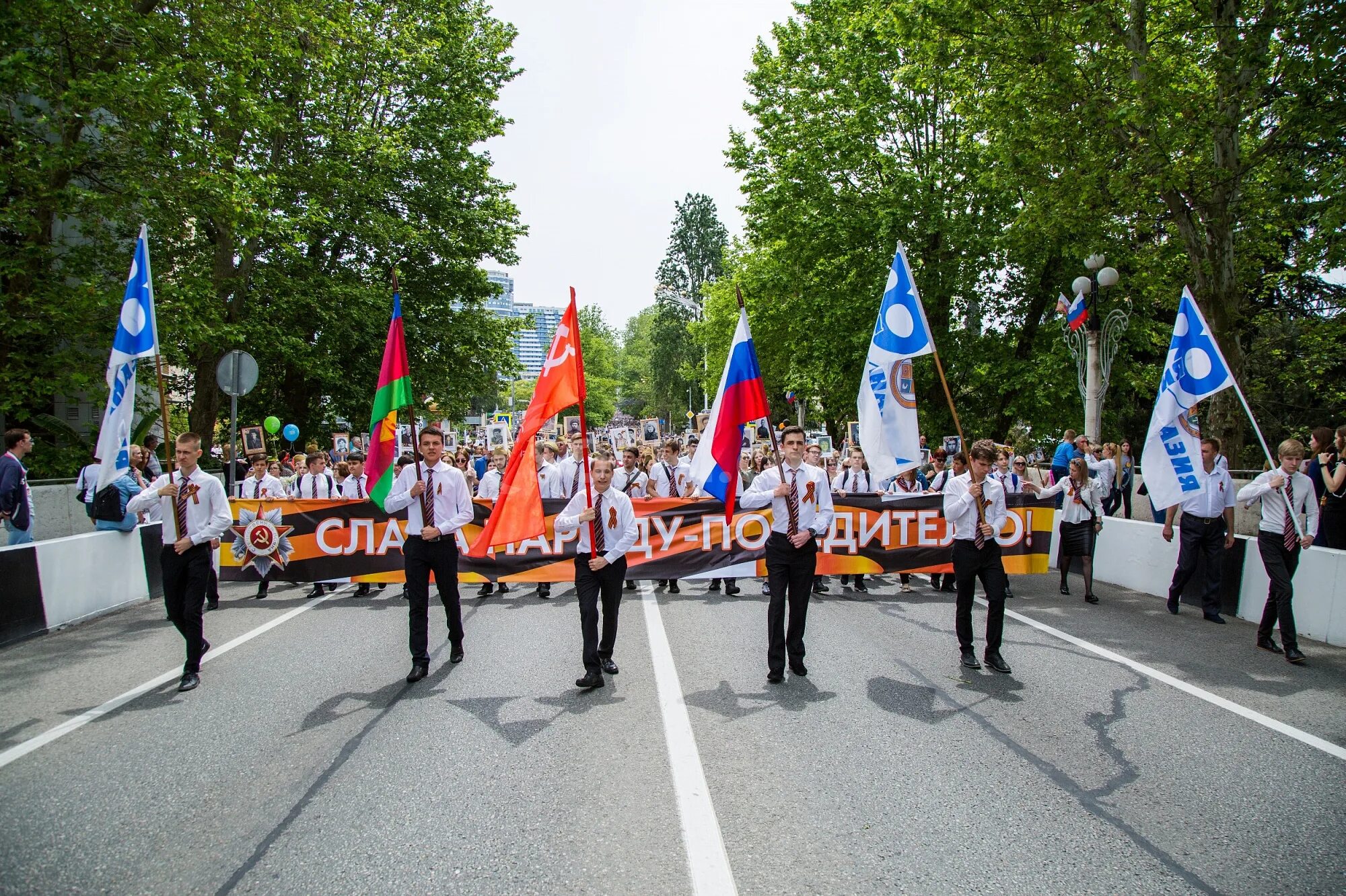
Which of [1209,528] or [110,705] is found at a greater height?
[1209,528]

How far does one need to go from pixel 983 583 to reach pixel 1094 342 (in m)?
11.8

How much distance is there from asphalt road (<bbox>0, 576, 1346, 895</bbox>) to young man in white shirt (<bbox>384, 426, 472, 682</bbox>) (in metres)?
0.61

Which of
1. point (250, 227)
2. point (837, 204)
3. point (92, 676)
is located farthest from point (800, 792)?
point (837, 204)

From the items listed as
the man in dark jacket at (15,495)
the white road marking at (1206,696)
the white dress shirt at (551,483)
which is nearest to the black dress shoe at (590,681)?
the white road marking at (1206,696)

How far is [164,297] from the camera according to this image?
50.2 feet

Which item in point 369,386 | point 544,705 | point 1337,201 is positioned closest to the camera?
point 544,705

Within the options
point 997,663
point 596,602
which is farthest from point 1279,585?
point 596,602

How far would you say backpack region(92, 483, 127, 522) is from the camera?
9664 mm

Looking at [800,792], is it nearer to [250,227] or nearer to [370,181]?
[250,227]

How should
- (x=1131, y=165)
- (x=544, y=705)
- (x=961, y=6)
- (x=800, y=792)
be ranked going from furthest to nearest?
(x=961, y=6) → (x=1131, y=165) → (x=544, y=705) → (x=800, y=792)

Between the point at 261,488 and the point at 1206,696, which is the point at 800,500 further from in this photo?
the point at 261,488

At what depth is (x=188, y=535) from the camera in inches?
266

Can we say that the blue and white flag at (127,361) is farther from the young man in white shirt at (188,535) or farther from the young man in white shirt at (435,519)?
the young man in white shirt at (435,519)

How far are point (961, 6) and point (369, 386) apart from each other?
1869cm
